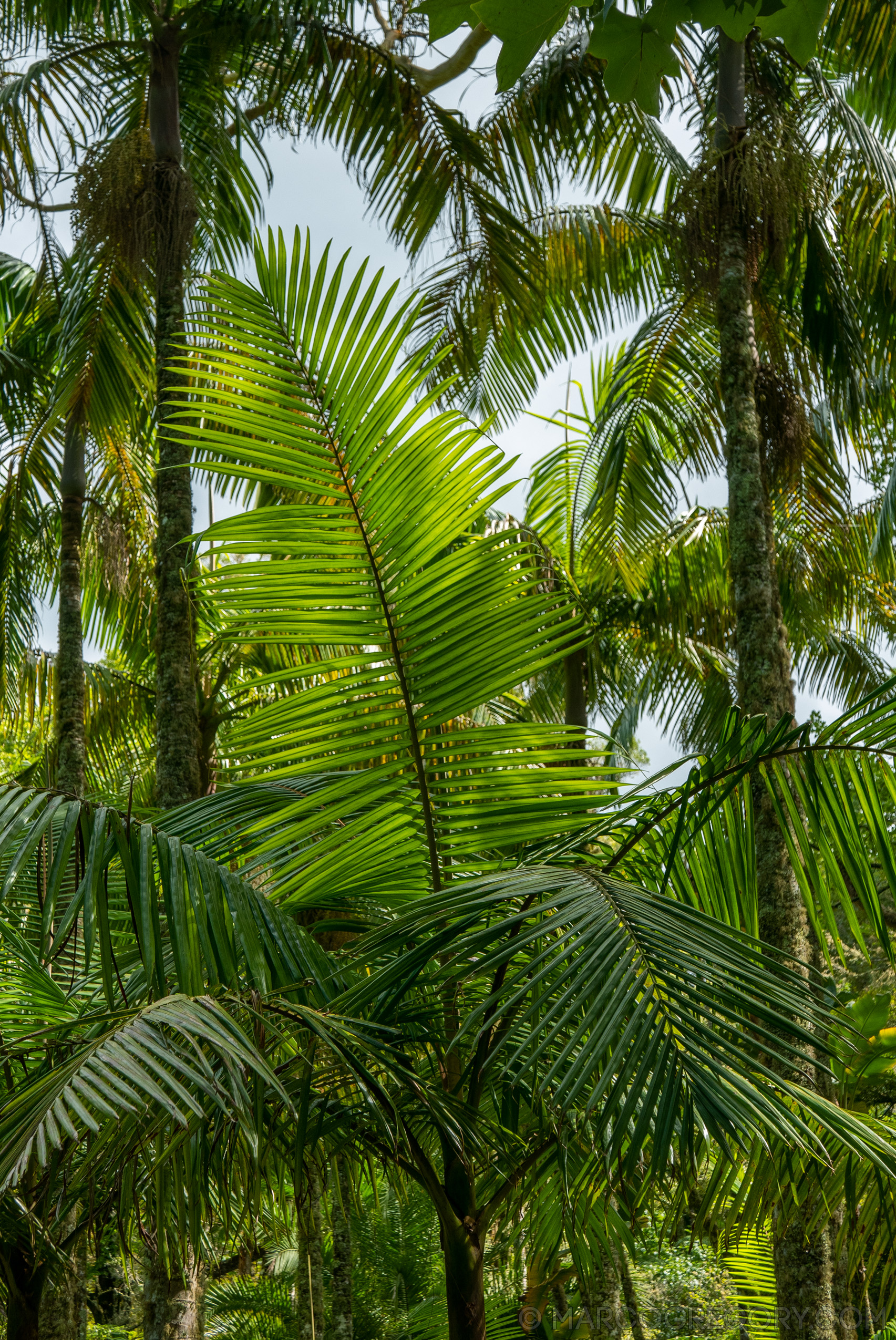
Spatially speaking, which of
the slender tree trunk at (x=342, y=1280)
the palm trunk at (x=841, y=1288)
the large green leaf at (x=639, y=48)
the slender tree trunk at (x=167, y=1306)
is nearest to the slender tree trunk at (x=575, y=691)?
the palm trunk at (x=841, y=1288)

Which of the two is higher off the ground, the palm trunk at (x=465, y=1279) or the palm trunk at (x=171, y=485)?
the palm trunk at (x=171, y=485)

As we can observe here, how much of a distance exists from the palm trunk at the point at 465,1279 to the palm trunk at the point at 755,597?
2102mm

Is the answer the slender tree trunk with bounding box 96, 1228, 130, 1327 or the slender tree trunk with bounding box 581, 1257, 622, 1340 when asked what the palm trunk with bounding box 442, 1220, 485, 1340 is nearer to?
the slender tree trunk with bounding box 581, 1257, 622, 1340

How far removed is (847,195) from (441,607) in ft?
21.2

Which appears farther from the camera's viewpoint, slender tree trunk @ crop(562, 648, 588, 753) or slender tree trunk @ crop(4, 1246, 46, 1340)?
slender tree trunk @ crop(562, 648, 588, 753)

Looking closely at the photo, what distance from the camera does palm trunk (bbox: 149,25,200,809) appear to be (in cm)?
539

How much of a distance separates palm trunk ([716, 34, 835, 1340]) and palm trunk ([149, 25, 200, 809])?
2.70 metres

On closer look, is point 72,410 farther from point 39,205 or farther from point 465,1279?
point 465,1279

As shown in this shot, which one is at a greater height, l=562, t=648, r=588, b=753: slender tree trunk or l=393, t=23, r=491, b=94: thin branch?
l=393, t=23, r=491, b=94: thin branch

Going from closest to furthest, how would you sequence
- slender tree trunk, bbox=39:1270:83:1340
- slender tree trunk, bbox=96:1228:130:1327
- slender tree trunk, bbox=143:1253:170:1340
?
slender tree trunk, bbox=143:1253:170:1340, slender tree trunk, bbox=39:1270:83:1340, slender tree trunk, bbox=96:1228:130:1327

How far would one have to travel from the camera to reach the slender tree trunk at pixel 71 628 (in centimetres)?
788

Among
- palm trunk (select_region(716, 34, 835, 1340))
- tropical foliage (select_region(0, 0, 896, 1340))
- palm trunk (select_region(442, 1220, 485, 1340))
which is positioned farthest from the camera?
palm trunk (select_region(716, 34, 835, 1340))

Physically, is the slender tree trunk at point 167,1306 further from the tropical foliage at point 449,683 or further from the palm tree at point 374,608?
the palm tree at point 374,608

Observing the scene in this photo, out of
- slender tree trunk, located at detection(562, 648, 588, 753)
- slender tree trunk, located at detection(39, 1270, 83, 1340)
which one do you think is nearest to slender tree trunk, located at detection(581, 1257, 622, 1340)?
slender tree trunk, located at detection(39, 1270, 83, 1340)
